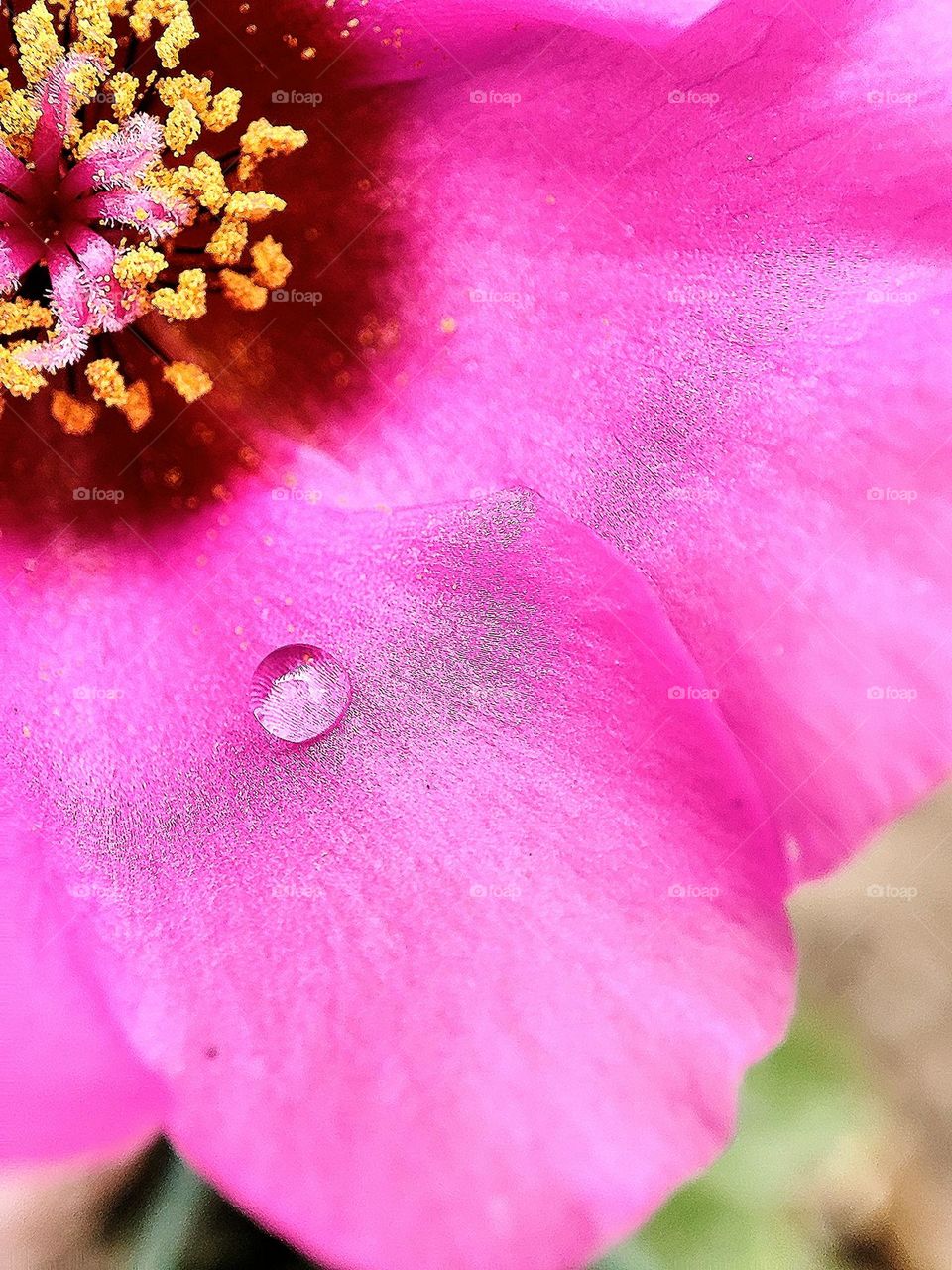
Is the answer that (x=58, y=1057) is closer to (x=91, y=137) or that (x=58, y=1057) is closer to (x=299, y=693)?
(x=299, y=693)

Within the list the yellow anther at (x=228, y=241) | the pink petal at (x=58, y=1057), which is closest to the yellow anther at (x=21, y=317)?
the yellow anther at (x=228, y=241)

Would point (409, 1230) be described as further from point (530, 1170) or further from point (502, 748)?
point (502, 748)

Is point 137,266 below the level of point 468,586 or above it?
above

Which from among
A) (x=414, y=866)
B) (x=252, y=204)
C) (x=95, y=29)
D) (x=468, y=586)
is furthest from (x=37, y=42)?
(x=414, y=866)

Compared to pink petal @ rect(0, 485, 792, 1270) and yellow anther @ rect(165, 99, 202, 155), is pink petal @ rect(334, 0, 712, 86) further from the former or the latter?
pink petal @ rect(0, 485, 792, 1270)

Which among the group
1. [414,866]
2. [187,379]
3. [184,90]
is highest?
[184,90]

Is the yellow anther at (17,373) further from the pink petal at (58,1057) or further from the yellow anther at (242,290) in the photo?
the pink petal at (58,1057)

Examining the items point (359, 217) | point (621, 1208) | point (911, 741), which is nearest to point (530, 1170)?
point (621, 1208)
